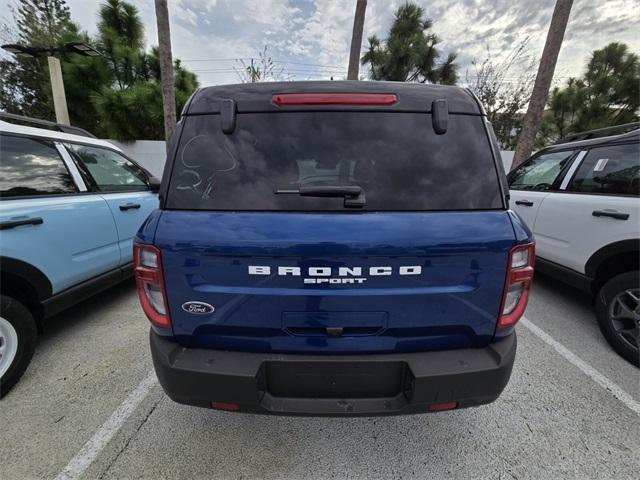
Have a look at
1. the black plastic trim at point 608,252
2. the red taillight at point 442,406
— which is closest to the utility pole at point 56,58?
the red taillight at point 442,406

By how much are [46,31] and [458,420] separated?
80.5 ft

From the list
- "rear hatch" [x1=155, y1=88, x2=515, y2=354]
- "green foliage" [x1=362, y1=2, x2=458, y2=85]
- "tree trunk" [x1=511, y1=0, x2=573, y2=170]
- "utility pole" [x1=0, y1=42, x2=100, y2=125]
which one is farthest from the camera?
"green foliage" [x1=362, y1=2, x2=458, y2=85]

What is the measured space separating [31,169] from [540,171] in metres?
5.56

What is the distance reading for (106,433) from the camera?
185 centimetres

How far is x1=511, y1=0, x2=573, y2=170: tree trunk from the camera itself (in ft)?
22.7

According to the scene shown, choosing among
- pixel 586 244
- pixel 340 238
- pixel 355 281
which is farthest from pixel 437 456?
pixel 586 244

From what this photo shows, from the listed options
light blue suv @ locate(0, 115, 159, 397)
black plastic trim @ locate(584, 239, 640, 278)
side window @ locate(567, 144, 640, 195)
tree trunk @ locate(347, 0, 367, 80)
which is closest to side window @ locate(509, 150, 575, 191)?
side window @ locate(567, 144, 640, 195)

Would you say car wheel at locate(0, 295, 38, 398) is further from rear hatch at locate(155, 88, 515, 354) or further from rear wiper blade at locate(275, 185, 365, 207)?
rear wiper blade at locate(275, 185, 365, 207)

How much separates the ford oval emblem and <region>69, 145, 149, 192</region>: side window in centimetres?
251

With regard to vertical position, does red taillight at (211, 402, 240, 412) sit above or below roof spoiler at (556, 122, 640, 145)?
below

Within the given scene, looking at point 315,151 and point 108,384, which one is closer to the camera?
point 315,151

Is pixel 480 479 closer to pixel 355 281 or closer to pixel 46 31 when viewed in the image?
pixel 355 281

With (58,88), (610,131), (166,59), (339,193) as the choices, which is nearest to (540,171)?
(610,131)

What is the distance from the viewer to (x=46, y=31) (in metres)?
15.9
